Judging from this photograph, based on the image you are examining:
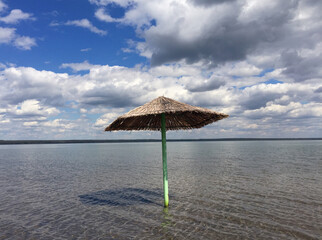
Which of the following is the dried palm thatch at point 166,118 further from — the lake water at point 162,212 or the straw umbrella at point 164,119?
the lake water at point 162,212

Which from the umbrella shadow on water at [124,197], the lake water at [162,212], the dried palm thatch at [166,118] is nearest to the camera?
the lake water at [162,212]

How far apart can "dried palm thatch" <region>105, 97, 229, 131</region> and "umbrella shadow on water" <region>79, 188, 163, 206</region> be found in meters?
4.20

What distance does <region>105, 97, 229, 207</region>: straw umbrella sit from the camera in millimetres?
10109

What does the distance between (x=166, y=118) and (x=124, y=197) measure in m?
5.75

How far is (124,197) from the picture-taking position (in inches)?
561

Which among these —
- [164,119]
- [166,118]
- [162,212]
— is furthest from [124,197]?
[164,119]

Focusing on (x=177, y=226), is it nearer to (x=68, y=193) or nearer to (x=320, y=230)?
(x=320, y=230)

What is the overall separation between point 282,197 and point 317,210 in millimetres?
2553

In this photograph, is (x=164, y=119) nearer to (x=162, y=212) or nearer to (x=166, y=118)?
(x=166, y=118)

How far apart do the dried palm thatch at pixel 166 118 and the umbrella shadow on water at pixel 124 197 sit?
4204 millimetres

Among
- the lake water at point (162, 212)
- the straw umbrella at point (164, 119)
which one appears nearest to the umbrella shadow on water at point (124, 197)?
the lake water at point (162, 212)

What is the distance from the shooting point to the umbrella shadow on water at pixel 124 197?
13.0 metres

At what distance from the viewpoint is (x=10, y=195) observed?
50.0 feet

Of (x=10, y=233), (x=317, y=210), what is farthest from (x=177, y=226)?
(x=317, y=210)
